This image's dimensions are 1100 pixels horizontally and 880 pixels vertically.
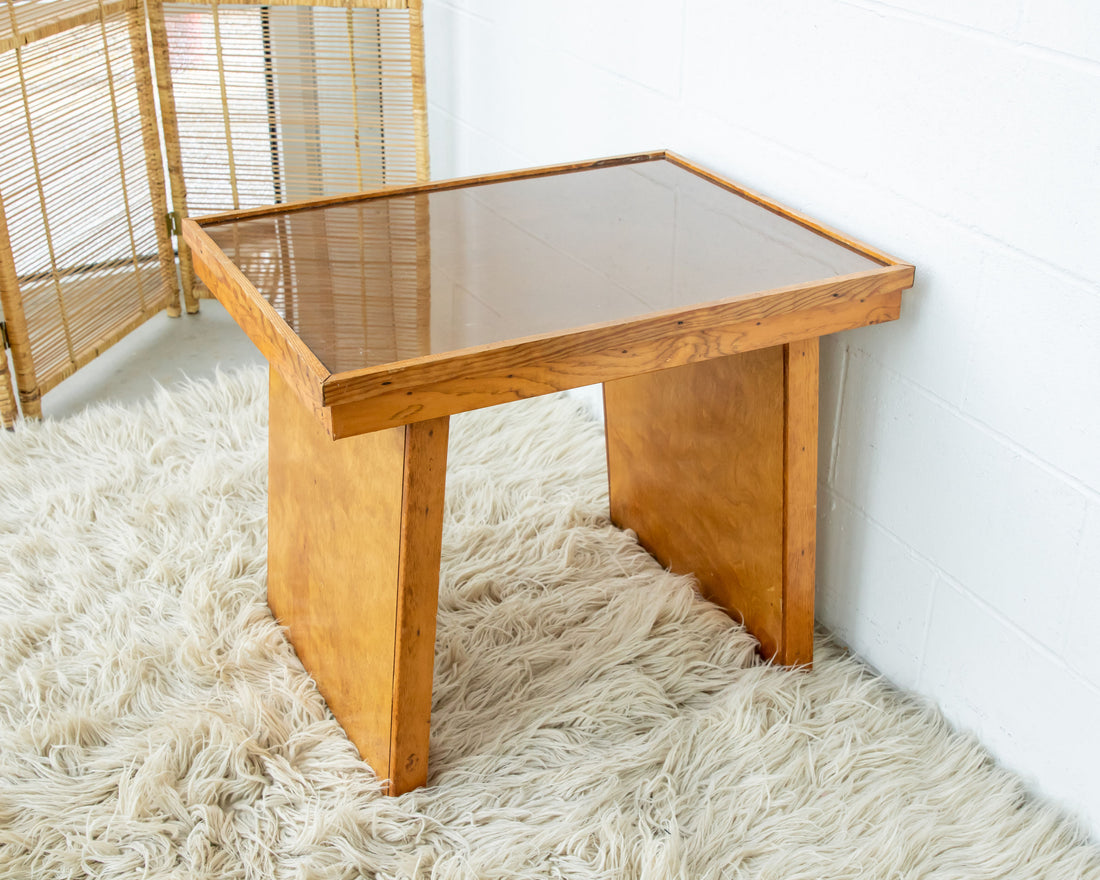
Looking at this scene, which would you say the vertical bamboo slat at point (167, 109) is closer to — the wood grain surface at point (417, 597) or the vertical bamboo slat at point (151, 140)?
the vertical bamboo slat at point (151, 140)

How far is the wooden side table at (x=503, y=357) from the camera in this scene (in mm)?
992

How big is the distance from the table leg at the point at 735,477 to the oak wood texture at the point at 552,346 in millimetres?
89

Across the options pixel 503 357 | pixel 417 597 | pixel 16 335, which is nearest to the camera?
pixel 503 357

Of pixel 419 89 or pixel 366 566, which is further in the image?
pixel 419 89

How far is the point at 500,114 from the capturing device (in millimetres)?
1949

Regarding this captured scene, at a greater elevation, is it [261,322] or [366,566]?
[261,322]

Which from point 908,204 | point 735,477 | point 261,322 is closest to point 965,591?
point 735,477

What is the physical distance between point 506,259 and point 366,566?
363 mm

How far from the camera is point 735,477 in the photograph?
52.2 inches

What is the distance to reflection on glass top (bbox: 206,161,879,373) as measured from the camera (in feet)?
3.34

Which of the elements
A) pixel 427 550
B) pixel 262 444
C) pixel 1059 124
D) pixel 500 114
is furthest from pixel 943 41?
pixel 262 444

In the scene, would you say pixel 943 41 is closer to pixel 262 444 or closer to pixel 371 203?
pixel 371 203

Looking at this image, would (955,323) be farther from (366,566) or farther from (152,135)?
(152,135)

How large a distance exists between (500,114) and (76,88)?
0.77 metres
